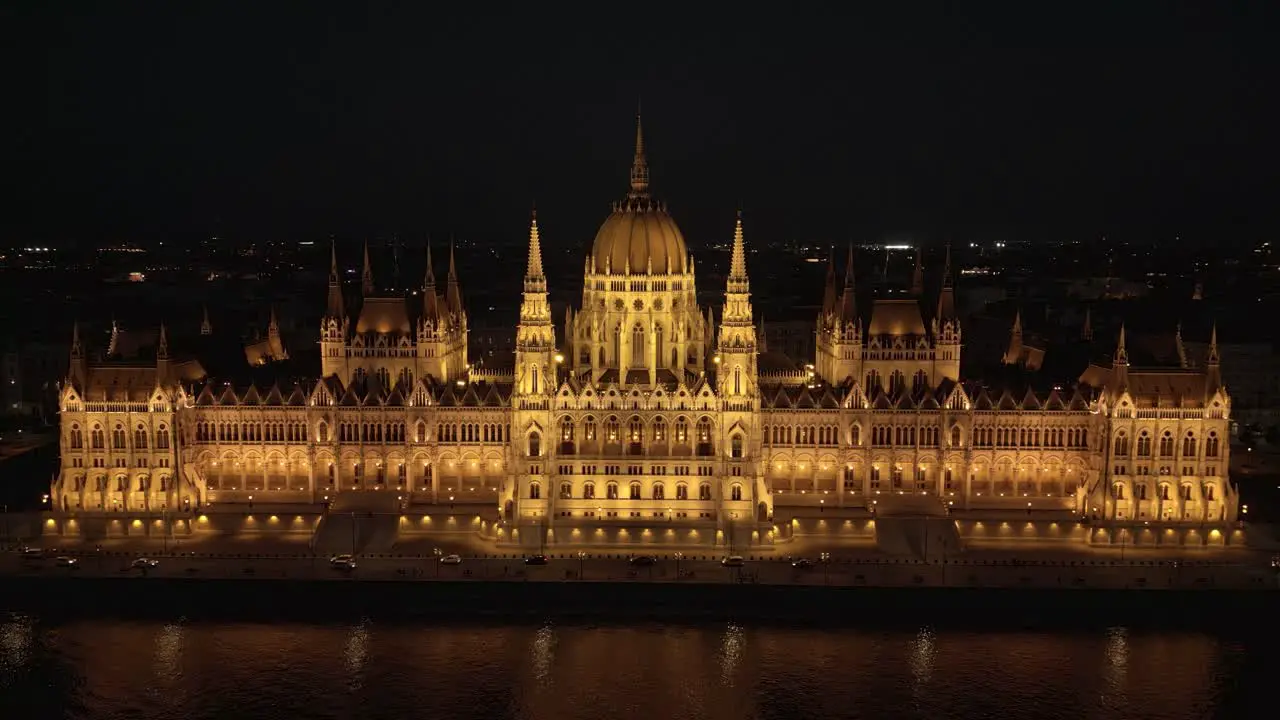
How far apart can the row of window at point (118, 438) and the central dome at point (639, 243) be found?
42.1 meters

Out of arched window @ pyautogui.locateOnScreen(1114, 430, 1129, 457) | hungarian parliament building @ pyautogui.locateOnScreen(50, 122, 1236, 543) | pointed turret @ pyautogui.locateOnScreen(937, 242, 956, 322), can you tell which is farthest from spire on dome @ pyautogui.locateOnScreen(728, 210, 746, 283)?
arched window @ pyautogui.locateOnScreen(1114, 430, 1129, 457)

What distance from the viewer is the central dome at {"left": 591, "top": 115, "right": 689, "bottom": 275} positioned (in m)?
117

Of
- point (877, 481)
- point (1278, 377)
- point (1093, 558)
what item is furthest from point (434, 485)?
point (1278, 377)

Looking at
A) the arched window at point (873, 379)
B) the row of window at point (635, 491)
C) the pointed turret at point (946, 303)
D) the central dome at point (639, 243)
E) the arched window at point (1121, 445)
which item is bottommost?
the row of window at point (635, 491)

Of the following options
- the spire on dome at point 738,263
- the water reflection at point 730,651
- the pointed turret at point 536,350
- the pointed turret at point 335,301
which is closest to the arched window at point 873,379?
the spire on dome at point 738,263

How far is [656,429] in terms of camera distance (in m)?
109

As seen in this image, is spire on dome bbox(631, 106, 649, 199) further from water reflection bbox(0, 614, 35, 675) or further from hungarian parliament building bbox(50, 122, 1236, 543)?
water reflection bbox(0, 614, 35, 675)

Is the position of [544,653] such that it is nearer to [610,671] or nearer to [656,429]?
[610,671]

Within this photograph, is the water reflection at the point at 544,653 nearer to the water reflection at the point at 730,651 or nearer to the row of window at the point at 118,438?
the water reflection at the point at 730,651

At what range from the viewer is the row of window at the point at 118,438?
361 ft

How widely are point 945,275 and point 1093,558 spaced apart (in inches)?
1390

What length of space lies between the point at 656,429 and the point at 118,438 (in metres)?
47.6

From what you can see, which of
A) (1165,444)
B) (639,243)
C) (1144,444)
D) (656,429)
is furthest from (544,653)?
(1165,444)

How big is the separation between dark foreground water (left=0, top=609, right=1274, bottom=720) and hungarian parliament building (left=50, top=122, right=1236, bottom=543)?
19156 mm
